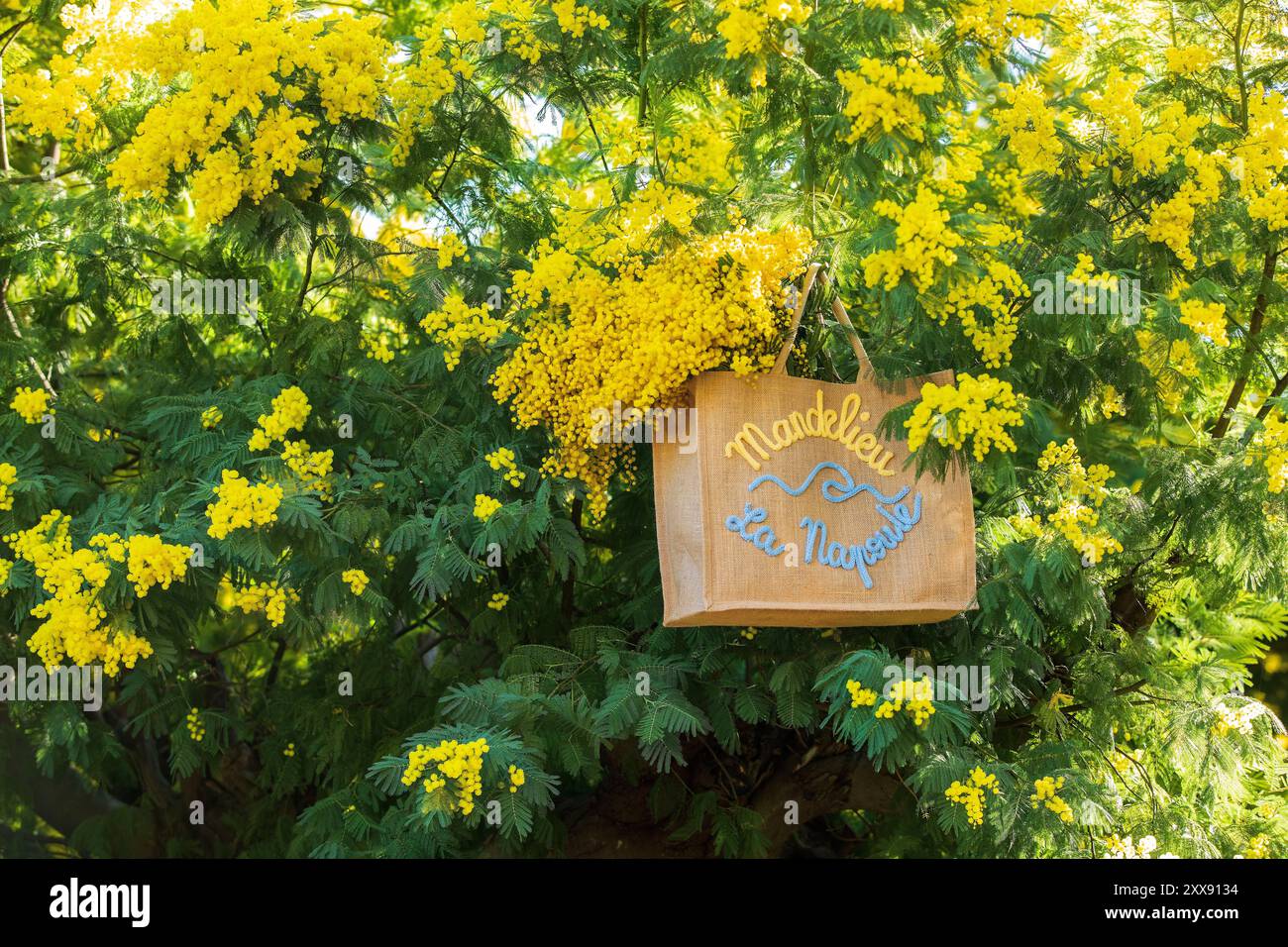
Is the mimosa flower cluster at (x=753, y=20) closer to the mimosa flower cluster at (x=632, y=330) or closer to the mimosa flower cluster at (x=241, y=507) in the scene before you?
the mimosa flower cluster at (x=632, y=330)

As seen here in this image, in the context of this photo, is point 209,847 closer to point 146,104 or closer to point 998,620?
point 146,104

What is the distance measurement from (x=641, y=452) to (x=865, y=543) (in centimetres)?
127

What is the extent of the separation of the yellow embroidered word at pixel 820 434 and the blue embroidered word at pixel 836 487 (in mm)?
62

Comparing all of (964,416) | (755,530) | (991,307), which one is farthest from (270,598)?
(991,307)

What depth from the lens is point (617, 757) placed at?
18.9ft

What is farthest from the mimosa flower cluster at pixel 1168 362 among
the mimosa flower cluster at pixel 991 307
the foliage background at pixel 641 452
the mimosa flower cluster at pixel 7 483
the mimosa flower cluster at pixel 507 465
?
the mimosa flower cluster at pixel 7 483

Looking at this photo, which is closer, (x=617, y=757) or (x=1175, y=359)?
(x=1175, y=359)

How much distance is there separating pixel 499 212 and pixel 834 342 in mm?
1505

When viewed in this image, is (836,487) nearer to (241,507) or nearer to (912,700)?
(912,700)

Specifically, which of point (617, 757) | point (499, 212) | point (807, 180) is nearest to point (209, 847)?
point (617, 757)

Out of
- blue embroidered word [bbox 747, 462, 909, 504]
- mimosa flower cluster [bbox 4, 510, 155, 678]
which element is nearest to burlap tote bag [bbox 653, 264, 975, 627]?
blue embroidered word [bbox 747, 462, 909, 504]

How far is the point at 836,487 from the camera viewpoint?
13.1ft

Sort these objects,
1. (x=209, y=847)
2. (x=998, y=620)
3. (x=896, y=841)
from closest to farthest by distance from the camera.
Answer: (x=998, y=620)
(x=896, y=841)
(x=209, y=847)

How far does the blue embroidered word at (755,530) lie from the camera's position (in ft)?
12.7
